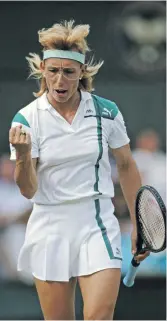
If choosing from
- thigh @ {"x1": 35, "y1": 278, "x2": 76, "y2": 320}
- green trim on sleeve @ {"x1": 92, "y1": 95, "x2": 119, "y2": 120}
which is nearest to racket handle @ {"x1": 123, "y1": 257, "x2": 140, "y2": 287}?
thigh @ {"x1": 35, "y1": 278, "x2": 76, "y2": 320}

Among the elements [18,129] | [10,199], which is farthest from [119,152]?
[10,199]

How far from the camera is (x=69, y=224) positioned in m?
6.00

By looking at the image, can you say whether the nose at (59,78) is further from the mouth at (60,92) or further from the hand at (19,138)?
the hand at (19,138)

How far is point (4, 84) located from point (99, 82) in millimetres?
999

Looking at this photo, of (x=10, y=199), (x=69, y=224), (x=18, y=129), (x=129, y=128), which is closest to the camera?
(x=18, y=129)

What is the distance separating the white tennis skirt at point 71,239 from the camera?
597cm

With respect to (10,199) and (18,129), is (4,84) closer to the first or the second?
(10,199)

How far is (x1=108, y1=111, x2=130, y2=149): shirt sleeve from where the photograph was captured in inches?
245

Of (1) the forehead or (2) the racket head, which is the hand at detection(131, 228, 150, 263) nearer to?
(2) the racket head

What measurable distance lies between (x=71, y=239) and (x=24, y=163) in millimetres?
585

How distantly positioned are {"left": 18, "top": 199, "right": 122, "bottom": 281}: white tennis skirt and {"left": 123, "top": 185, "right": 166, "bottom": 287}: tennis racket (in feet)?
0.54

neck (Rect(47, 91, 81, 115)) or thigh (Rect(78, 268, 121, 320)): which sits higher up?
neck (Rect(47, 91, 81, 115))

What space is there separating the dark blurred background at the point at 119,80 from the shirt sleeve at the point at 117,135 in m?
4.29

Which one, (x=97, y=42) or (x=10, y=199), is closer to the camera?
(x=10, y=199)
